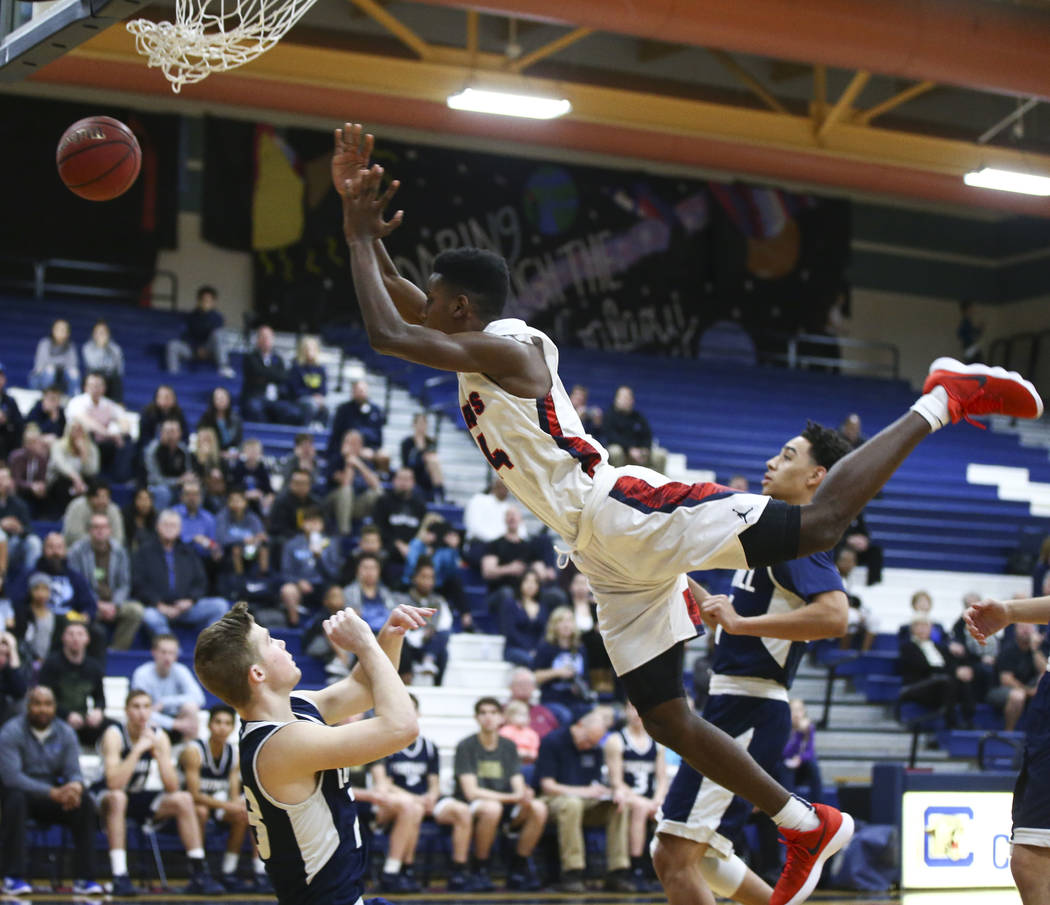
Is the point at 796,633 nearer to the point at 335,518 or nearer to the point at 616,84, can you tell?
the point at 335,518

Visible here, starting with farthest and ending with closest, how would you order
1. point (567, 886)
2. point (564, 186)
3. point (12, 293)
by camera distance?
point (564, 186) < point (12, 293) < point (567, 886)

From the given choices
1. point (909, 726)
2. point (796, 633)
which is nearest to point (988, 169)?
point (909, 726)

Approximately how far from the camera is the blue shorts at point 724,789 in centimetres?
565

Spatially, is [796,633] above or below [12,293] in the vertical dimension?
below

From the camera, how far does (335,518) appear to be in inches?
538

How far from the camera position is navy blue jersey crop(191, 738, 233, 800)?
1018 centimetres

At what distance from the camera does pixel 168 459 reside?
13.5m

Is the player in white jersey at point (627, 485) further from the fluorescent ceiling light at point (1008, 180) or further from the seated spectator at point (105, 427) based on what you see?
the fluorescent ceiling light at point (1008, 180)

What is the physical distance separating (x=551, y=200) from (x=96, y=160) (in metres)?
16.8

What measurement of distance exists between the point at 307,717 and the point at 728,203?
20.1m

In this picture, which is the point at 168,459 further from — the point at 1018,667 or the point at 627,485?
the point at 627,485

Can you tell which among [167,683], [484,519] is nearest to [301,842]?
[167,683]

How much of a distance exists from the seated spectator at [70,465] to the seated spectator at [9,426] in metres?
0.43

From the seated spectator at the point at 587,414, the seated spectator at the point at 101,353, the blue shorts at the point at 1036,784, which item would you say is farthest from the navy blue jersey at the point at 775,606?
the seated spectator at the point at 101,353
